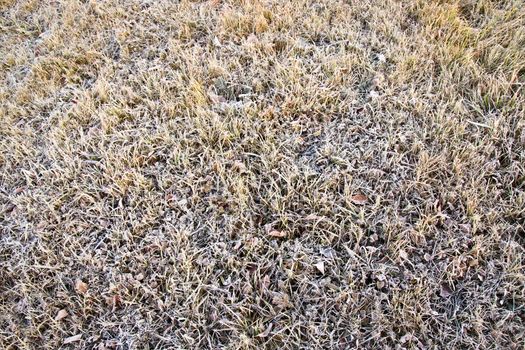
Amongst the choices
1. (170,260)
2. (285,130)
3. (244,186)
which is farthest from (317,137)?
(170,260)

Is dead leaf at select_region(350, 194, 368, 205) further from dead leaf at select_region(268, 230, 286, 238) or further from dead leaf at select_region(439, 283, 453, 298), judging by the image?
dead leaf at select_region(439, 283, 453, 298)

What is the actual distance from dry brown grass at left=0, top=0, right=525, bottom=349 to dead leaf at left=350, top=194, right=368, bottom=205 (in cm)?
3

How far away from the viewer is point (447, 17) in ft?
11.4

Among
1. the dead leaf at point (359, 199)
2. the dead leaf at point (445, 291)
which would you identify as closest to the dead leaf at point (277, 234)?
the dead leaf at point (359, 199)

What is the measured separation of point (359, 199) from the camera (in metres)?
2.65

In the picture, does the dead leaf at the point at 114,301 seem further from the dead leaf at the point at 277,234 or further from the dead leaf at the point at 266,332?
the dead leaf at the point at 277,234

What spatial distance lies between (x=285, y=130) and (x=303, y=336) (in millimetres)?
1464

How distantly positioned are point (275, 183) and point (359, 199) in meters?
0.57

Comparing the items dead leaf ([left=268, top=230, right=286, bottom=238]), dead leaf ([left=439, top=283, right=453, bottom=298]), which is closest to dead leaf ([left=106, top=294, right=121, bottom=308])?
dead leaf ([left=268, top=230, right=286, bottom=238])

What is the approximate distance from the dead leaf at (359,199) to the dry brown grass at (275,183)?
3cm

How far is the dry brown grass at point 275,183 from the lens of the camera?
2.33m

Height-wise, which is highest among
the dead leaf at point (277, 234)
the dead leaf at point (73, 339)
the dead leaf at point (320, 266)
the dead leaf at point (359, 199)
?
the dead leaf at point (359, 199)

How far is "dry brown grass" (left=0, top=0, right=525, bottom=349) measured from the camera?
7.64 feet

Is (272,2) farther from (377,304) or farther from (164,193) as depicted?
(377,304)
